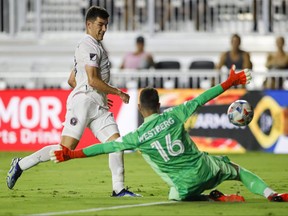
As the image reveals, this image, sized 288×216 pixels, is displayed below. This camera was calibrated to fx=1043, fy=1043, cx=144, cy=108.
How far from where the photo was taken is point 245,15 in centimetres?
2905

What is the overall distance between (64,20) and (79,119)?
17.4 metres

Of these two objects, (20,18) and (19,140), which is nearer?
(19,140)

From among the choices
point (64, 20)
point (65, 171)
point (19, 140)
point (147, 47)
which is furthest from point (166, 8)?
point (65, 171)

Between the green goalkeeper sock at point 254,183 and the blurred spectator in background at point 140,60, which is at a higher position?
the blurred spectator in background at point 140,60

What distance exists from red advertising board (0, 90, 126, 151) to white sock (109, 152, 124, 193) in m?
9.85

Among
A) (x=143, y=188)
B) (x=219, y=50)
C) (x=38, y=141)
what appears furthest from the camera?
(x=219, y=50)

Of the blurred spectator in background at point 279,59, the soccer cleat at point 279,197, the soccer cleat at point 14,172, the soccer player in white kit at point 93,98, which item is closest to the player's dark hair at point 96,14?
the soccer player in white kit at point 93,98

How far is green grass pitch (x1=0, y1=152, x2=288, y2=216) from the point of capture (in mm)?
10477

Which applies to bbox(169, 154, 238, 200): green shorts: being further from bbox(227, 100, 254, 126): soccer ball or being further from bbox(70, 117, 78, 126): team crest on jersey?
bbox(70, 117, 78, 126): team crest on jersey

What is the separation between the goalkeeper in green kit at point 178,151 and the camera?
11039 mm

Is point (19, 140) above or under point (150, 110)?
under

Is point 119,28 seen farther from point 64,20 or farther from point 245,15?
point 245,15

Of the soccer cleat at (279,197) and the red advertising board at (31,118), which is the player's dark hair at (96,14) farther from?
the red advertising board at (31,118)

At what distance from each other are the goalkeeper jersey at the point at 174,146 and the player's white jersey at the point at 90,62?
1698mm
